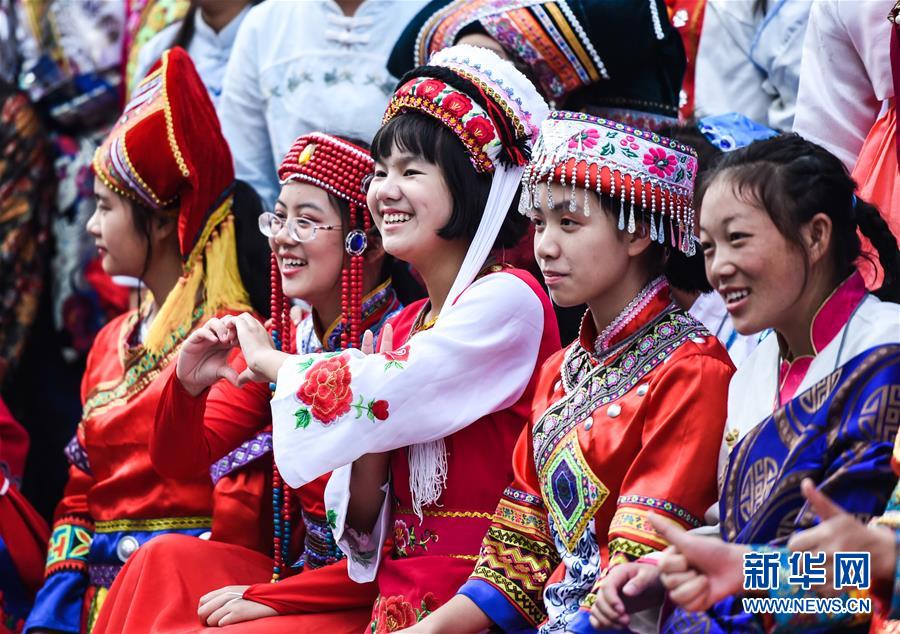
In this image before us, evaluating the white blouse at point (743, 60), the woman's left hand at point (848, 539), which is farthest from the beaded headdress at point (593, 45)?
the woman's left hand at point (848, 539)

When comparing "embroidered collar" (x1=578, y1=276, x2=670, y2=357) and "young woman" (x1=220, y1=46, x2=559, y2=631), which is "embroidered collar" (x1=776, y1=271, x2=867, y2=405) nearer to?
"embroidered collar" (x1=578, y1=276, x2=670, y2=357)

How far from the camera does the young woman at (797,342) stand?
90.6 inches

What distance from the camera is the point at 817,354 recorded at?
247cm

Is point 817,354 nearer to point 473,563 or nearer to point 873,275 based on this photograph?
point 873,275

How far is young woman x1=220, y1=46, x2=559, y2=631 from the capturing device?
3.04 metres

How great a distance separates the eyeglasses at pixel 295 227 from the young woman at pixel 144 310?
0.44 meters

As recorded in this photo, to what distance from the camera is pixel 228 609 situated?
3.29 m

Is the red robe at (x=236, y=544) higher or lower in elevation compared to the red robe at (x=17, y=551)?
higher

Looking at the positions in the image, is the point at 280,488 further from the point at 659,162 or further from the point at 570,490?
the point at 659,162

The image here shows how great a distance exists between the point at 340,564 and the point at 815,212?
4.80ft

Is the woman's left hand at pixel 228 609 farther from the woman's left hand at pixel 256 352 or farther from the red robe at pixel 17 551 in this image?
the red robe at pixel 17 551

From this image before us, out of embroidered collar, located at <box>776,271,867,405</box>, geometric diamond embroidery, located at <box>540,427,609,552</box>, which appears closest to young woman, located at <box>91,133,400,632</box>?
geometric diamond embroidery, located at <box>540,427,609,552</box>

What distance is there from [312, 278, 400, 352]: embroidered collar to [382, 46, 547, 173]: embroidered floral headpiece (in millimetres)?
595

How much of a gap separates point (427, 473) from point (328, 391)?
0.31 metres
